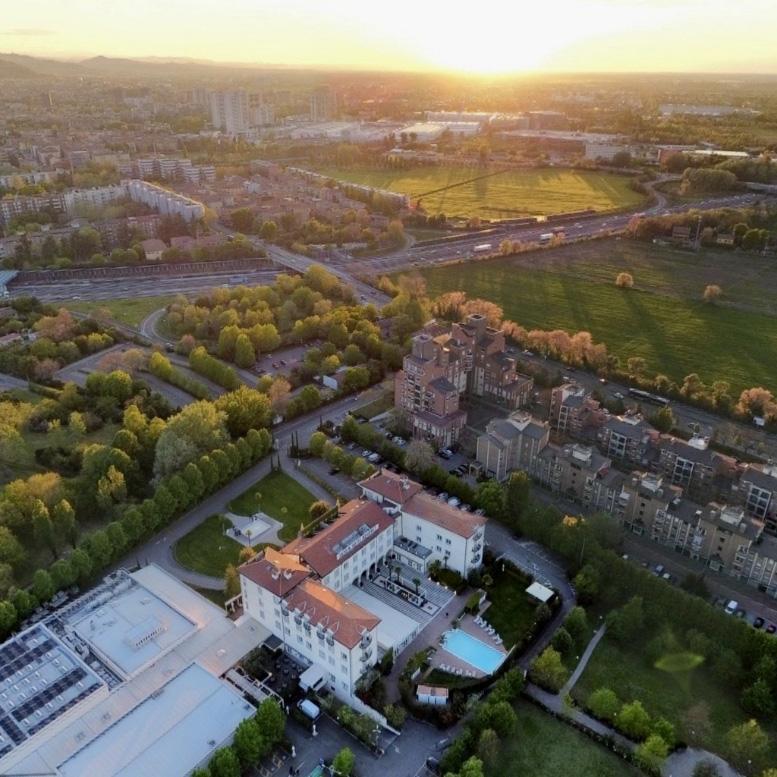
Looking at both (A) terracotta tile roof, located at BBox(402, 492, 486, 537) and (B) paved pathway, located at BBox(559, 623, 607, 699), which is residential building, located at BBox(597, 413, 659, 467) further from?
(B) paved pathway, located at BBox(559, 623, 607, 699)

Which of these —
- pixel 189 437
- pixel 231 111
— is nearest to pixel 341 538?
pixel 189 437

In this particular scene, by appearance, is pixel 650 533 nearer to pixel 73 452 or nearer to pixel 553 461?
pixel 553 461

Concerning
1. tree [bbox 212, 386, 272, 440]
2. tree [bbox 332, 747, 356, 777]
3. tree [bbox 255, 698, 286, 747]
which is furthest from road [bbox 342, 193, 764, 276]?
tree [bbox 332, 747, 356, 777]

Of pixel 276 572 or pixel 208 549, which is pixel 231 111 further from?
pixel 276 572

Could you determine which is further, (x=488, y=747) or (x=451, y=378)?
(x=451, y=378)

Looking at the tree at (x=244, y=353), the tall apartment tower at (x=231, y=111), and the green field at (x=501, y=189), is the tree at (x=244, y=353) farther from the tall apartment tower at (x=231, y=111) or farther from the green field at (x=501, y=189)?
the tall apartment tower at (x=231, y=111)

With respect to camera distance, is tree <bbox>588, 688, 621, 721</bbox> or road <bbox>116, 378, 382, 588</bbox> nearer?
tree <bbox>588, 688, 621, 721</bbox>

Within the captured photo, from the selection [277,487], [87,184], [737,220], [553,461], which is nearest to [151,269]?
[87,184]
